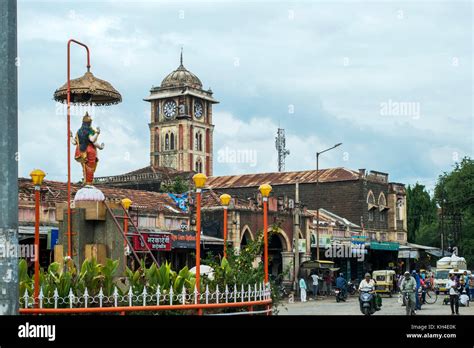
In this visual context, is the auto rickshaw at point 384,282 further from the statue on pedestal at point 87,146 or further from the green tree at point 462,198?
the statue on pedestal at point 87,146

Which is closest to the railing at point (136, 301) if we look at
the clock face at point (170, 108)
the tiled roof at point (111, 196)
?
the tiled roof at point (111, 196)

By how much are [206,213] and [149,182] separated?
23.9m

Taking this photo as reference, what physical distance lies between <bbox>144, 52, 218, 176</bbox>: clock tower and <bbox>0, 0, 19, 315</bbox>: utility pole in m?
93.2

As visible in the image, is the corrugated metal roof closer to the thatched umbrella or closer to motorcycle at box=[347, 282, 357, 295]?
motorcycle at box=[347, 282, 357, 295]

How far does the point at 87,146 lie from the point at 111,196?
67.7ft

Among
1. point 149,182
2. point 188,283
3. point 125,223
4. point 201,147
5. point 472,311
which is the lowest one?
point 472,311

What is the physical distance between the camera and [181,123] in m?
102

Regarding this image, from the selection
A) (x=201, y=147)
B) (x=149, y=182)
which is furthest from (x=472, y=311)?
(x=201, y=147)

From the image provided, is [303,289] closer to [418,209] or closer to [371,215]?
[371,215]

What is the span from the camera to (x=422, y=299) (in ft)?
101

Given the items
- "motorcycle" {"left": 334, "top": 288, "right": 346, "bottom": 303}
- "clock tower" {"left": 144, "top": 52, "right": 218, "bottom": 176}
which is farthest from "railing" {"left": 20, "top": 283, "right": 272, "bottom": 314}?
"clock tower" {"left": 144, "top": 52, "right": 218, "bottom": 176}

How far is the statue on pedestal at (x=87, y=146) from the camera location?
620 inches
